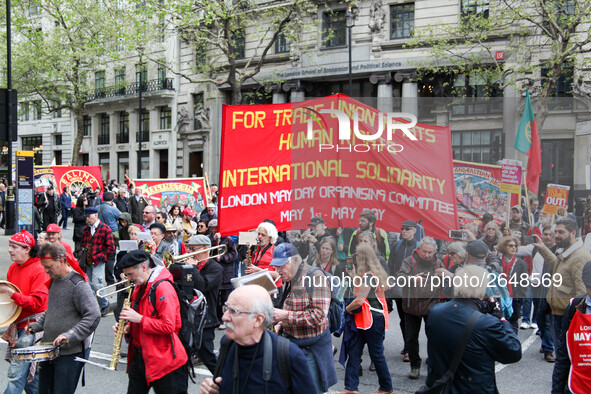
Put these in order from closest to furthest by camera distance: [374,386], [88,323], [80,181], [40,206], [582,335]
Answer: [582,335] → [88,323] → [374,386] → [40,206] → [80,181]

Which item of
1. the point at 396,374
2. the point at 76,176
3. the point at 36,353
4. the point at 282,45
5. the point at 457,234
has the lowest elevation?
the point at 396,374

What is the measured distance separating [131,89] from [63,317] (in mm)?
38394

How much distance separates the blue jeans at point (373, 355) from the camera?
621 cm

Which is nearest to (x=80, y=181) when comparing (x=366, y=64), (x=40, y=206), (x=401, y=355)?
(x=40, y=206)

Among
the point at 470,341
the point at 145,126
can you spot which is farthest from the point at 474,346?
the point at 145,126

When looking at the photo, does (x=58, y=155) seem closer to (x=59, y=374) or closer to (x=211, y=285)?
(x=211, y=285)

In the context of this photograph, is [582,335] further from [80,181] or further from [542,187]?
[80,181]

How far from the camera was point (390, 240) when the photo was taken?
5.80 m

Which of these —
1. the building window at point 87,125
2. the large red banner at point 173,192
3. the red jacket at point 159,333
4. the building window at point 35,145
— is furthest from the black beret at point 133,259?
the building window at point 35,145

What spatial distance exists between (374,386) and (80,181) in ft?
64.8

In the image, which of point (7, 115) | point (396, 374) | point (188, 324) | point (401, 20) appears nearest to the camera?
point (188, 324)

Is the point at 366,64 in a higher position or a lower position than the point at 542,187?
higher

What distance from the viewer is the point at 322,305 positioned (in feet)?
16.0

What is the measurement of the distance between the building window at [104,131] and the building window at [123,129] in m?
1.44
